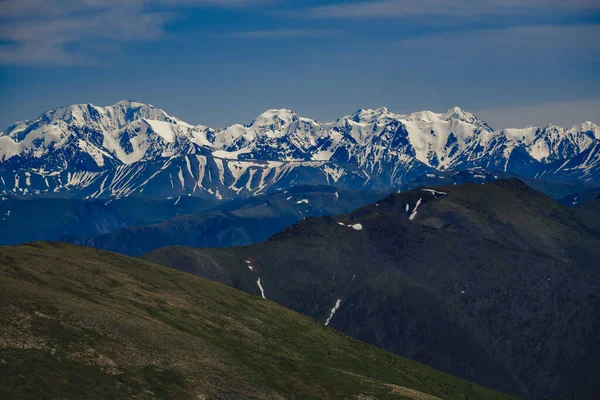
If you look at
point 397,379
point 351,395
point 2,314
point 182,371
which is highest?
point 2,314

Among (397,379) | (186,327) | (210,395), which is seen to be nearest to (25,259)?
(186,327)

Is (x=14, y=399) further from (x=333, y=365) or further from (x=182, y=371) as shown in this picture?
(x=333, y=365)

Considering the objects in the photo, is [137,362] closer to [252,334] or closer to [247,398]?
[247,398]

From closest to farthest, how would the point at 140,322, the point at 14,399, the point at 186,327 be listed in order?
the point at 14,399, the point at 140,322, the point at 186,327

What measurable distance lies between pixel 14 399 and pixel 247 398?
3966 centimetres

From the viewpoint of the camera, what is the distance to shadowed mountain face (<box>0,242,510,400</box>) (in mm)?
106750

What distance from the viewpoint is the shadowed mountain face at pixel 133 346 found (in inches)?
4203

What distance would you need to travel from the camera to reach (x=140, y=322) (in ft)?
457

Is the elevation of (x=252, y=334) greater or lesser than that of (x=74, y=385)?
lesser

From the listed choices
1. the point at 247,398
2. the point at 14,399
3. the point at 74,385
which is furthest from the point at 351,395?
the point at 14,399

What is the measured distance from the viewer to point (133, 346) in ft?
407

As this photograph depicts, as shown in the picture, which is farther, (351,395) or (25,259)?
(25,259)

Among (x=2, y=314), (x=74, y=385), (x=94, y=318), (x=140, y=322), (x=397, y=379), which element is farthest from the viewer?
(x=397, y=379)

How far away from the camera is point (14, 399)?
3679 inches
